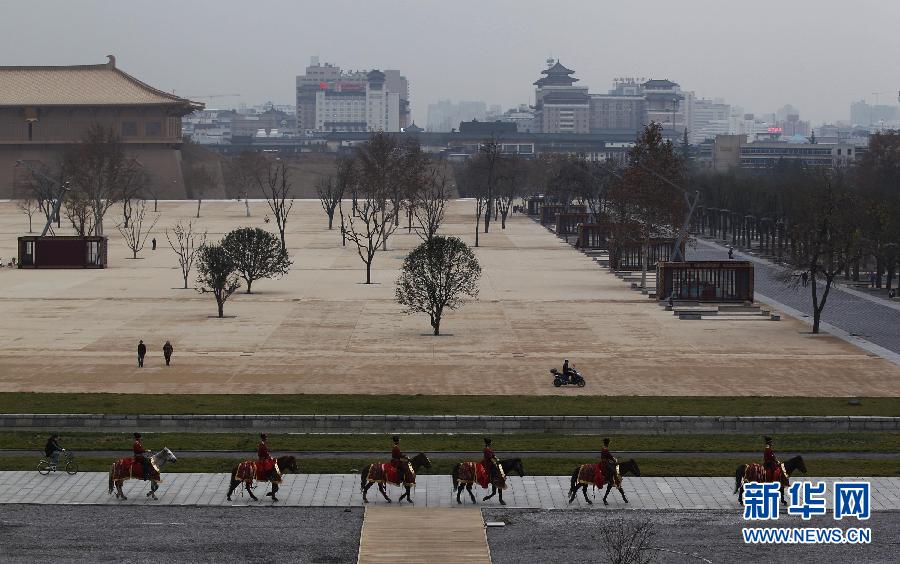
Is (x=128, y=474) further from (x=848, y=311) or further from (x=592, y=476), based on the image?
(x=848, y=311)

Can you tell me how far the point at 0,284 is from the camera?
240 feet

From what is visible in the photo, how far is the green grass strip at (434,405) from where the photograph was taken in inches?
1490

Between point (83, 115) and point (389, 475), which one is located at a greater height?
point (83, 115)

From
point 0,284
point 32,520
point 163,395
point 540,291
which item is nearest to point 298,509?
point 32,520

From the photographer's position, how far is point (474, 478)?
27.9 meters

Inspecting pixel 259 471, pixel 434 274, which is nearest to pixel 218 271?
pixel 434 274

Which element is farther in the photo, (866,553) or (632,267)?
(632,267)

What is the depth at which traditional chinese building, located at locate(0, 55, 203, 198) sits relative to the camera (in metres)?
170

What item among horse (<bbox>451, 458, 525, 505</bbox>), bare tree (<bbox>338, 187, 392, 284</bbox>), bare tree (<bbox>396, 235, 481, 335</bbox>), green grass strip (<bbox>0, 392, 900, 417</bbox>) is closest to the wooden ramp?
horse (<bbox>451, 458, 525, 505</bbox>)

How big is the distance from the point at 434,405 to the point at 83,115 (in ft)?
460

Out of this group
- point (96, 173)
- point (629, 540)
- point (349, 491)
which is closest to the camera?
point (629, 540)

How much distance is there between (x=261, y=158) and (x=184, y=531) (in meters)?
166

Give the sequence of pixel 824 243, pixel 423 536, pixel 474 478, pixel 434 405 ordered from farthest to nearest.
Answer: pixel 824 243, pixel 434 405, pixel 474 478, pixel 423 536

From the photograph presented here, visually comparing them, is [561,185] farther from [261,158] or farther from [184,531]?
[184,531]
